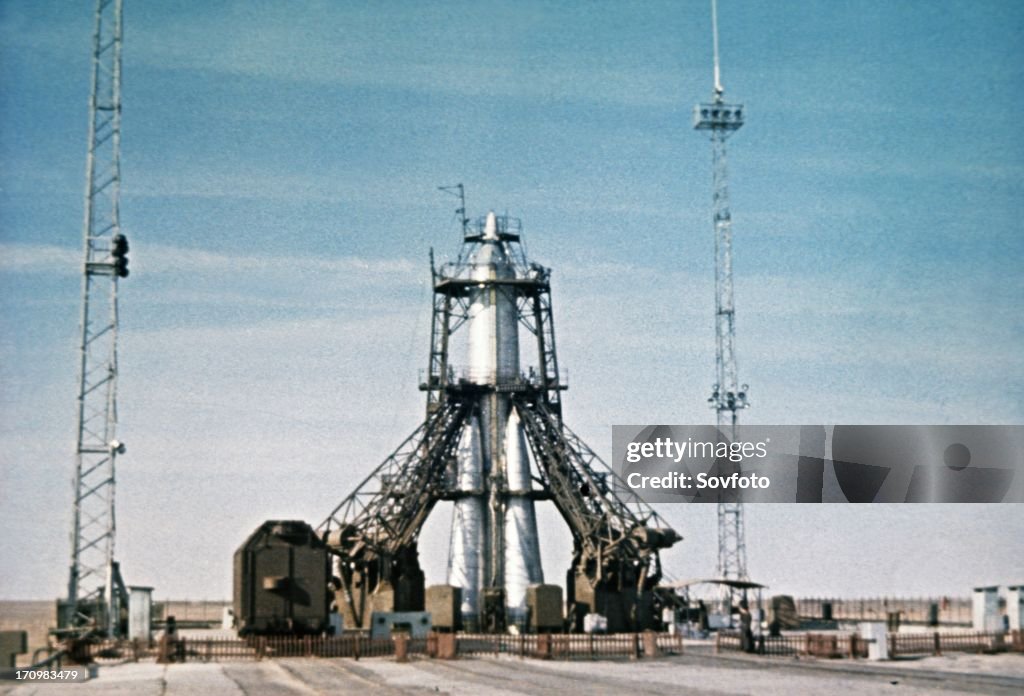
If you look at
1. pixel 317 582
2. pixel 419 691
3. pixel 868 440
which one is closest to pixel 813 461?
pixel 868 440

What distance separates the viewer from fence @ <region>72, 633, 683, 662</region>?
190ft

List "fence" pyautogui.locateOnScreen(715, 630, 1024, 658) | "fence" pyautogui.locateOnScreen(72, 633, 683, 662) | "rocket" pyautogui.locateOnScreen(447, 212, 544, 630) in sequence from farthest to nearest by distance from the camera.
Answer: "rocket" pyautogui.locateOnScreen(447, 212, 544, 630)
"fence" pyautogui.locateOnScreen(72, 633, 683, 662)
"fence" pyautogui.locateOnScreen(715, 630, 1024, 658)

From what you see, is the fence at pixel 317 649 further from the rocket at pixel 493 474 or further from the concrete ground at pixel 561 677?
the rocket at pixel 493 474

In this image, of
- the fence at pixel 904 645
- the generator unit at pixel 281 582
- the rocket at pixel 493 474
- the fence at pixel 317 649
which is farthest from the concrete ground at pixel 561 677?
the rocket at pixel 493 474

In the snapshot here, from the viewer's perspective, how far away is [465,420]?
91.9 metres

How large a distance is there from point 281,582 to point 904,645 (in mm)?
27215

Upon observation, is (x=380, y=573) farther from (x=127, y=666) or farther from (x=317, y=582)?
(x=127, y=666)

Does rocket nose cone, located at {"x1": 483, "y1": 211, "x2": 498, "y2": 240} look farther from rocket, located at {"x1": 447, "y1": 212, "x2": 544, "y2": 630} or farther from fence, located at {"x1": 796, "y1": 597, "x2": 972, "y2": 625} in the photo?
fence, located at {"x1": 796, "y1": 597, "x2": 972, "y2": 625}

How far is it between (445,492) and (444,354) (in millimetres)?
9687

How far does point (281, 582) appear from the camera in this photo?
63.2m

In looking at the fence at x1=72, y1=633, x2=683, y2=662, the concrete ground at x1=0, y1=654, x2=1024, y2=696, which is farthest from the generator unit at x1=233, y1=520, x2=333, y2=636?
the concrete ground at x1=0, y1=654, x2=1024, y2=696

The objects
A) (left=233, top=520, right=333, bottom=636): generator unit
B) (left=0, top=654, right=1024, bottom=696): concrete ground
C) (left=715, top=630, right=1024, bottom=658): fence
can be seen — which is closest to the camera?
(left=0, top=654, right=1024, bottom=696): concrete ground

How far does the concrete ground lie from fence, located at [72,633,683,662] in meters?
1.50

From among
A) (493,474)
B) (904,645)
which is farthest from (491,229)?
(904,645)
